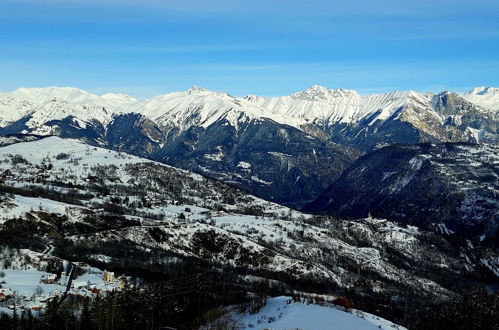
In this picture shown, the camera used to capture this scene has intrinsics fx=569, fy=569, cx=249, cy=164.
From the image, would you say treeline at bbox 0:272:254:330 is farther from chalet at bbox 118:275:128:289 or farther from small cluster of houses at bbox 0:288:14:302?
chalet at bbox 118:275:128:289

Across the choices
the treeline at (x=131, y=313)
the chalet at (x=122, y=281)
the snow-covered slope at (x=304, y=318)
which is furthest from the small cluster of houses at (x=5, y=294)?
the snow-covered slope at (x=304, y=318)

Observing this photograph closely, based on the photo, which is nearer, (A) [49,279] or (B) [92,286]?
(B) [92,286]

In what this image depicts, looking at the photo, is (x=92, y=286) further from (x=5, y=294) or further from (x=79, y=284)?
(x=5, y=294)

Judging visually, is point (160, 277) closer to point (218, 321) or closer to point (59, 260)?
point (59, 260)

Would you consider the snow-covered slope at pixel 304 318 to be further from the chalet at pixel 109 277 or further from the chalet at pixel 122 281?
the chalet at pixel 109 277

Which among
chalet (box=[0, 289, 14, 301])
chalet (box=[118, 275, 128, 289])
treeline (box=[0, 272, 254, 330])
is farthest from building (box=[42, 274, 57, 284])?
treeline (box=[0, 272, 254, 330])

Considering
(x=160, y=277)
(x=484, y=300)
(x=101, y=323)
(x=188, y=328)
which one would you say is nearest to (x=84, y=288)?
(x=160, y=277)

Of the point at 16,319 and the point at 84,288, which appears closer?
the point at 16,319

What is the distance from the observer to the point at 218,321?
247ft

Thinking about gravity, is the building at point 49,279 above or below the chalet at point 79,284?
above

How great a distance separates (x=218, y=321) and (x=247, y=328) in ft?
25.0

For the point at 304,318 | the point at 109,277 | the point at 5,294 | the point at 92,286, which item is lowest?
the point at 109,277

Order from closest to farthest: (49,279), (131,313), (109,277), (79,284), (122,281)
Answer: (131,313)
(49,279)
(79,284)
(122,281)
(109,277)

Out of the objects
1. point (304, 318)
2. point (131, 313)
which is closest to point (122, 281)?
point (131, 313)
